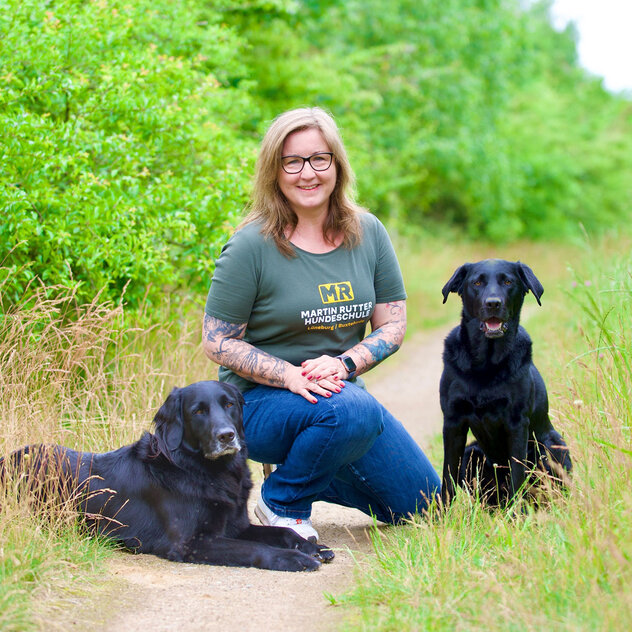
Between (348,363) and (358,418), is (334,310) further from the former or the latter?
(358,418)

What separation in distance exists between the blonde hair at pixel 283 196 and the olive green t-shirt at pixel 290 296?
7 cm

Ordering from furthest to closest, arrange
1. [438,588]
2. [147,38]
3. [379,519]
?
[147,38], [379,519], [438,588]

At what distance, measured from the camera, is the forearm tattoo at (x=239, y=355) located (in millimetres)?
3436

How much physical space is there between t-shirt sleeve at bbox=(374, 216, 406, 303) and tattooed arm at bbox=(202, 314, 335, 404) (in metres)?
0.65

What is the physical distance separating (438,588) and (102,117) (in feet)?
12.2

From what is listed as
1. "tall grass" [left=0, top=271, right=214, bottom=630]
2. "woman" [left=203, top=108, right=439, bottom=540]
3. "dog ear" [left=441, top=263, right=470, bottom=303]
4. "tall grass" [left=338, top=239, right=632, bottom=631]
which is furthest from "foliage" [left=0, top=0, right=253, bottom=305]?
"tall grass" [left=338, top=239, right=632, bottom=631]

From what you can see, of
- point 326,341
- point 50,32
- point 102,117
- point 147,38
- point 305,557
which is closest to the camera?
point 305,557

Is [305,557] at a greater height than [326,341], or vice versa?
[326,341]

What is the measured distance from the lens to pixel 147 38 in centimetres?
592

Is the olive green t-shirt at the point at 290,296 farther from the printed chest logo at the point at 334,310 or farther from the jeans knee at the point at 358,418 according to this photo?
the jeans knee at the point at 358,418

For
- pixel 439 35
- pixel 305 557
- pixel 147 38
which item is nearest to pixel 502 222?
pixel 439 35

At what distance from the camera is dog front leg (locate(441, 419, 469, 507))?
346 cm

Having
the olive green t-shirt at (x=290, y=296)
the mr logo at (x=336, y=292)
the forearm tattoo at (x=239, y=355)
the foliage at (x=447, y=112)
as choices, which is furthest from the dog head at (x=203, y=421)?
the foliage at (x=447, y=112)

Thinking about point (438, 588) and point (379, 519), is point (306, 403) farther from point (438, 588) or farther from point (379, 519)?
point (438, 588)
